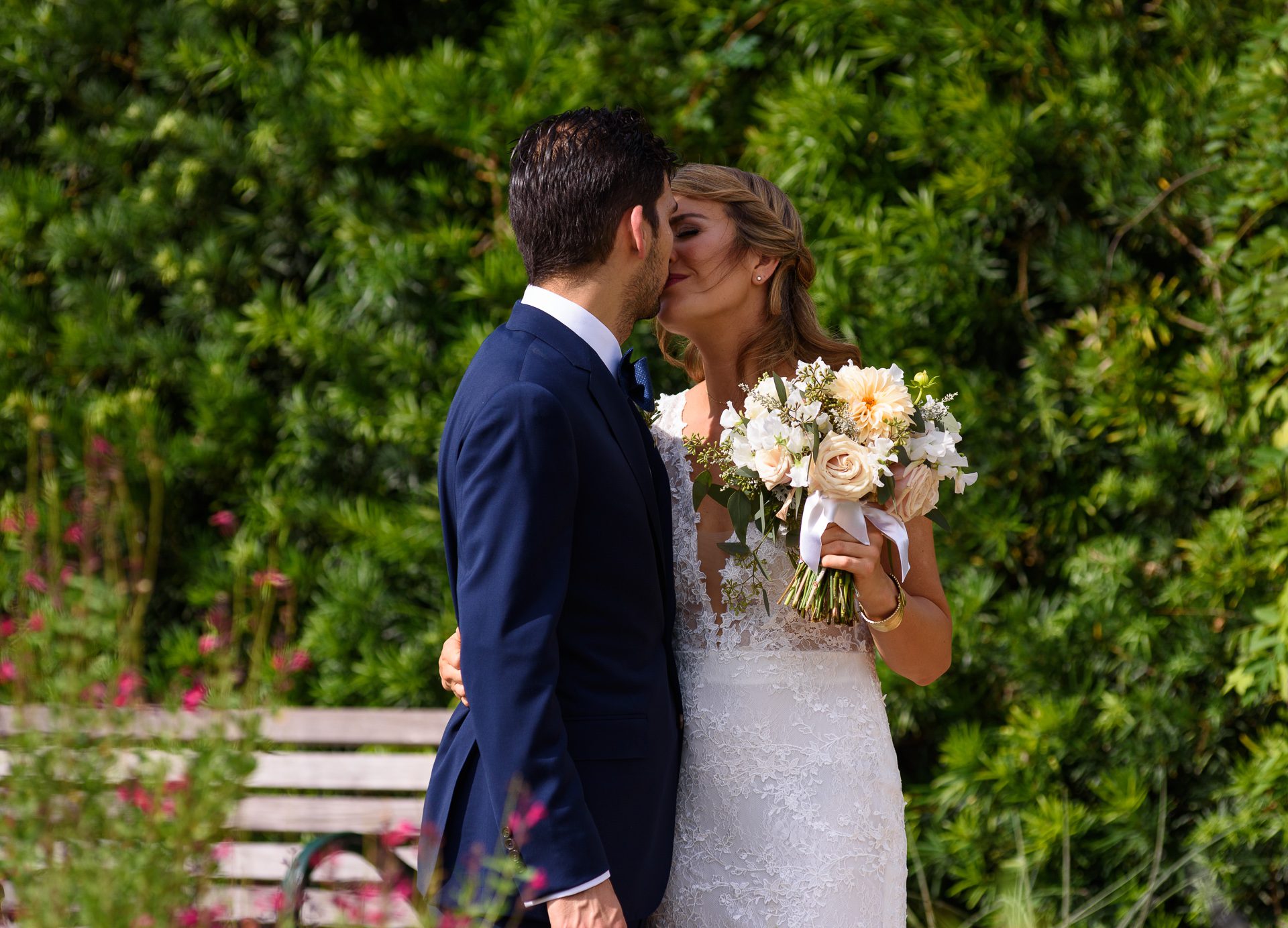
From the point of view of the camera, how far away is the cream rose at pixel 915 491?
7.37 feet

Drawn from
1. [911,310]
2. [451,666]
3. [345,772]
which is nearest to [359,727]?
[345,772]

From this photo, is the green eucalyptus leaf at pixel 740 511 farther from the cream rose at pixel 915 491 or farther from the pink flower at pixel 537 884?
the pink flower at pixel 537 884

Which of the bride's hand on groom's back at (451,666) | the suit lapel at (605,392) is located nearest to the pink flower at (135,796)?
the bride's hand on groom's back at (451,666)

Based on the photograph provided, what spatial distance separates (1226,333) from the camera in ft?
12.5

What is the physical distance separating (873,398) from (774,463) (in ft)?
0.75

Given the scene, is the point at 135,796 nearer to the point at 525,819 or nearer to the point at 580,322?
the point at 525,819

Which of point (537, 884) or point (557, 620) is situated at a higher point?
point (557, 620)

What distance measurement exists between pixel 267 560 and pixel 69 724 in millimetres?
2703

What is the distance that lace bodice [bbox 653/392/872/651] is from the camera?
8.24 feet

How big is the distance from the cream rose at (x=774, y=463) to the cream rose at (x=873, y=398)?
15 cm

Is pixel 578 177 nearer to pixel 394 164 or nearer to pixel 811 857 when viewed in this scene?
pixel 811 857

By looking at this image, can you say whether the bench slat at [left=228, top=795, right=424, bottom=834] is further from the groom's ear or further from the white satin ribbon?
the groom's ear

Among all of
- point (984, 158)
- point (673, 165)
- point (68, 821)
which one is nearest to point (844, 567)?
point (673, 165)

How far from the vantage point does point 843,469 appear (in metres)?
2.17
